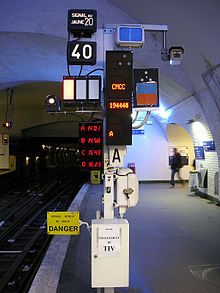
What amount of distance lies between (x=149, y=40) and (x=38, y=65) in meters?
4.82

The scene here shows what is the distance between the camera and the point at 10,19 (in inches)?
282

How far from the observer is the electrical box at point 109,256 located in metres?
3.06

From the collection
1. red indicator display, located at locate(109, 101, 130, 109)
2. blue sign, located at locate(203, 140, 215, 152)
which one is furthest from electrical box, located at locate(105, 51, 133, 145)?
blue sign, located at locate(203, 140, 215, 152)

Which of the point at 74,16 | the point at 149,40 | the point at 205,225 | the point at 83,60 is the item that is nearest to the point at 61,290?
the point at 83,60

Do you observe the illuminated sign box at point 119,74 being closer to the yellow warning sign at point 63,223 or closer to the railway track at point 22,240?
the yellow warning sign at point 63,223

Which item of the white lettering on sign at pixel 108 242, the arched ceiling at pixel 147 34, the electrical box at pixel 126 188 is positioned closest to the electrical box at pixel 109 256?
the white lettering on sign at pixel 108 242

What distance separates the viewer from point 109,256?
3.06 m

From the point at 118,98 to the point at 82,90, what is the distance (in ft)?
2.24

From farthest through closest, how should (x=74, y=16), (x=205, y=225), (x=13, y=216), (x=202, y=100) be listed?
(x=13, y=216) → (x=202, y=100) → (x=205, y=225) → (x=74, y=16)

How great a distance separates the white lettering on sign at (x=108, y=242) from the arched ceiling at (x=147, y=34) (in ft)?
11.0

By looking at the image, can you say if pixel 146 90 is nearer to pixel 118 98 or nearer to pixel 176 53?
pixel 118 98

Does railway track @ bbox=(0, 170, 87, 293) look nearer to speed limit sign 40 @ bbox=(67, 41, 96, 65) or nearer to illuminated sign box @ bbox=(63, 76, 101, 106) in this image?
illuminated sign box @ bbox=(63, 76, 101, 106)

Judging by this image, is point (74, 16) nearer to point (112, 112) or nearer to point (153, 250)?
point (112, 112)

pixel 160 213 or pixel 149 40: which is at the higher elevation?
pixel 149 40
